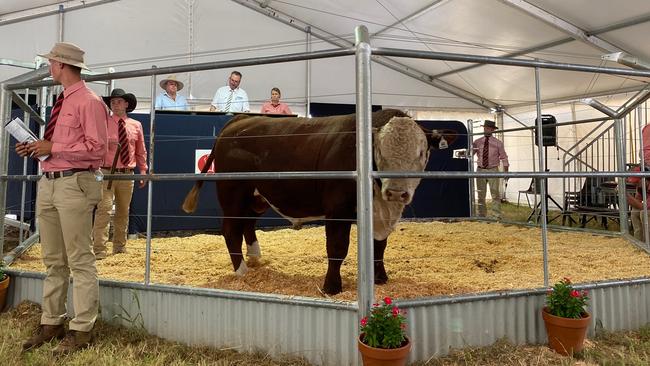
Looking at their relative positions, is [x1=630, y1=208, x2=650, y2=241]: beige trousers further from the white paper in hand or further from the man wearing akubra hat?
the man wearing akubra hat

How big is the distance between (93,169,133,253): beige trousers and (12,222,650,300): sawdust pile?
0.83 feet

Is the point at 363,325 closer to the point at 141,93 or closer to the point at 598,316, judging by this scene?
the point at 598,316

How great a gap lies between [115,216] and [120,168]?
674mm

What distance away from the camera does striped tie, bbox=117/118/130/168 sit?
491 centimetres

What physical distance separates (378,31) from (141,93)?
6.61m

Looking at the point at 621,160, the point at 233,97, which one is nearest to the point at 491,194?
the point at 621,160

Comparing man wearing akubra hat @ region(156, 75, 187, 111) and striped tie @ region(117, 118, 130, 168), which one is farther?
man wearing akubra hat @ region(156, 75, 187, 111)

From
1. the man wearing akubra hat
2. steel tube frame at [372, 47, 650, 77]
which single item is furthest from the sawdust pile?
the man wearing akubra hat

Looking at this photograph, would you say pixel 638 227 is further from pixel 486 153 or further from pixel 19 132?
pixel 19 132

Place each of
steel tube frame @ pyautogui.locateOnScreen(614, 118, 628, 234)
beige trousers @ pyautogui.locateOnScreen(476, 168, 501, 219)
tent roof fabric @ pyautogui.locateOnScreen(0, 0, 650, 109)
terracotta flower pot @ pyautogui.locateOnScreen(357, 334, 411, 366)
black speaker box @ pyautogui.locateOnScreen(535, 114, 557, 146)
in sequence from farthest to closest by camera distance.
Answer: tent roof fabric @ pyautogui.locateOnScreen(0, 0, 650, 109) < beige trousers @ pyautogui.locateOnScreen(476, 168, 501, 219) < black speaker box @ pyautogui.locateOnScreen(535, 114, 557, 146) < steel tube frame @ pyautogui.locateOnScreen(614, 118, 628, 234) < terracotta flower pot @ pyautogui.locateOnScreen(357, 334, 411, 366)

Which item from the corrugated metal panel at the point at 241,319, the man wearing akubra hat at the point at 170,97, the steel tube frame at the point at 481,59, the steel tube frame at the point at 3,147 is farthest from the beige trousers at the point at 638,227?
the steel tube frame at the point at 3,147

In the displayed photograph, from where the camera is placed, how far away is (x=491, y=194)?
7.99 meters

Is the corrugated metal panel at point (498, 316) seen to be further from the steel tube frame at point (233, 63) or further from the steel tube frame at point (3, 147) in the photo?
the steel tube frame at point (3, 147)

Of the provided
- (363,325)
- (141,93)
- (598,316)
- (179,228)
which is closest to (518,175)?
(598,316)
